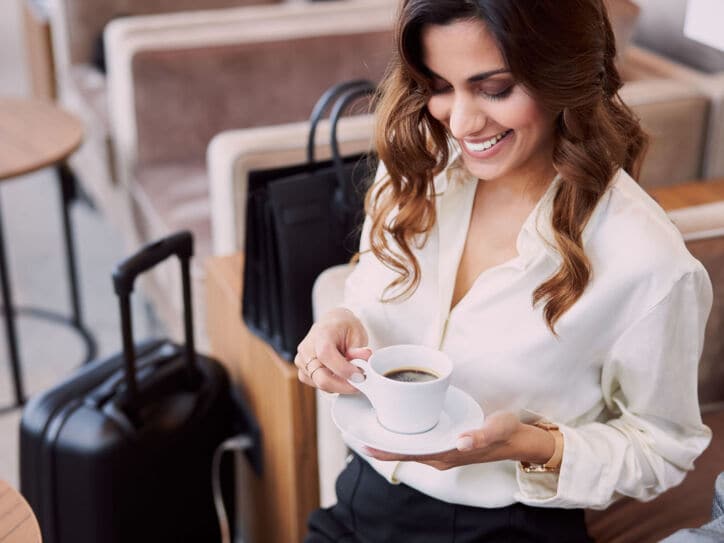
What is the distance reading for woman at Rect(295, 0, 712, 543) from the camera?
1040mm

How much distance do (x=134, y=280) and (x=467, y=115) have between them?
748 mm

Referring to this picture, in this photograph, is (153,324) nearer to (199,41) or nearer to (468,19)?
(199,41)

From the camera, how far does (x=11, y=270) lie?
3.12 metres

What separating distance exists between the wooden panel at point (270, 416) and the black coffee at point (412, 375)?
57cm

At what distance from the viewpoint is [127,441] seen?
1.65 m

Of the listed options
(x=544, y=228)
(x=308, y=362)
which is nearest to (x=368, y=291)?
(x=308, y=362)

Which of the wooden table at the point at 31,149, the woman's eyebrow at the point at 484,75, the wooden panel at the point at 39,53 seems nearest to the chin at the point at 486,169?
the woman's eyebrow at the point at 484,75

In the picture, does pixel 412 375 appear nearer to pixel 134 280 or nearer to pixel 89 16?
pixel 134 280

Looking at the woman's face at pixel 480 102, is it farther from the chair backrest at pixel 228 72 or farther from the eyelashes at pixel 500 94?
the chair backrest at pixel 228 72

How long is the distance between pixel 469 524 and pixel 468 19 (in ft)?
2.02

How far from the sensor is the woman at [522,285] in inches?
40.9

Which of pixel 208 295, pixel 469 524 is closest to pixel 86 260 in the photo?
pixel 208 295

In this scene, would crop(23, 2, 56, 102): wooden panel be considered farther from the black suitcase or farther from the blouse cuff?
the blouse cuff

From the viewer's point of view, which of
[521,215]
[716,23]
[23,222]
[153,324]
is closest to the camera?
[716,23]
